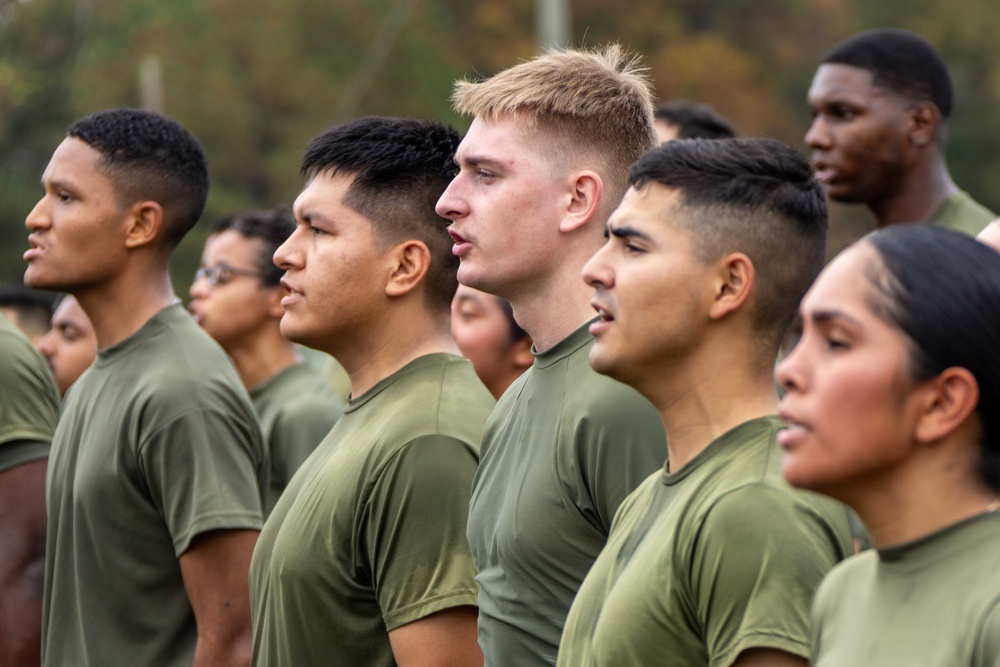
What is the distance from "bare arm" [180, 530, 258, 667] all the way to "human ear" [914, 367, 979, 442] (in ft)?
9.10

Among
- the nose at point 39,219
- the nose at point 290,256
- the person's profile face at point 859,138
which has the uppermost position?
the person's profile face at point 859,138

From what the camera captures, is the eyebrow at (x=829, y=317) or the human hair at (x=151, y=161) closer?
the eyebrow at (x=829, y=317)

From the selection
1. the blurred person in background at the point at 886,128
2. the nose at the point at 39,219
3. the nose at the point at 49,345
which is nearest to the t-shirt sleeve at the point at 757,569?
the nose at the point at 39,219

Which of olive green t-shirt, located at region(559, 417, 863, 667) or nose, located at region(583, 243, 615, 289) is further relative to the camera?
nose, located at region(583, 243, 615, 289)

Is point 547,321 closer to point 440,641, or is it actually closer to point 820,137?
point 440,641

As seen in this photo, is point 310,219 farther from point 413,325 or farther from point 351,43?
point 351,43

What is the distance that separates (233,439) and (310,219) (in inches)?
34.2

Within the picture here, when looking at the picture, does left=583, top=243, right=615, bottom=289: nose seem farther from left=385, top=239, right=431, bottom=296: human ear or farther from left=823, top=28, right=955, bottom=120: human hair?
left=823, top=28, right=955, bottom=120: human hair

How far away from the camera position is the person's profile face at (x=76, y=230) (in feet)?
17.6

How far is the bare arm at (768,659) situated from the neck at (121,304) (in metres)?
→ 3.17

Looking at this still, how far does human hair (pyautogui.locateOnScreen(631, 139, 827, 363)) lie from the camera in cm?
321

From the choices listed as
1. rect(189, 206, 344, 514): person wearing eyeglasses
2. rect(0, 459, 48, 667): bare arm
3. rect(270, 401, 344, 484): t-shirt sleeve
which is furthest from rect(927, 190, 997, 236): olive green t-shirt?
rect(0, 459, 48, 667): bare arm

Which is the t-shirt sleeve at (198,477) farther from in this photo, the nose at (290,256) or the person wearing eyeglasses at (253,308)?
the person wearing eyeglasses at (253,308)

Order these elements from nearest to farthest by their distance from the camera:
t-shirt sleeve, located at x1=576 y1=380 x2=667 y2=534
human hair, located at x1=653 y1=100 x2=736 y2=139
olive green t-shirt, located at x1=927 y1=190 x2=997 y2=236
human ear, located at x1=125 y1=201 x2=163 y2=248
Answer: t-shirt sleeve, located at x1=576 y1=380 x2=667 y2=534 → human ear, located at x1=125 y1=201 x2=163 y2=248 → olive green t-shirt, located at x1=927 y1=190 x2=997 y2=236 → human hair, located at x1=653 y1=100 x2=736 y2=139
